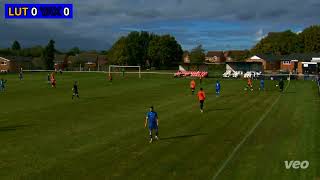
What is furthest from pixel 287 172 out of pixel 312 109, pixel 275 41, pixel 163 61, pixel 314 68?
pixel 275 41

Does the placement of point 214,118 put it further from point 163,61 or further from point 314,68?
point 163,61

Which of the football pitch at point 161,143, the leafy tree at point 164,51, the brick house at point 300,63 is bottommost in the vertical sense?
the football pitch at point 161,143

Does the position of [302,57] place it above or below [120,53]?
below

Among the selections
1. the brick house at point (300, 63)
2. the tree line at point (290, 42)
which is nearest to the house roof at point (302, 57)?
the brick house at point (300, 63)

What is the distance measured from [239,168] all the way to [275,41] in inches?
5724

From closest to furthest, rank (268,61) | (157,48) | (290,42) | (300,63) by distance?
(300,63) < (268,61) < (157,48) < (290,42)

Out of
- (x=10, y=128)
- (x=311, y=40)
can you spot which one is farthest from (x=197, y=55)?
(x=10, y=128)

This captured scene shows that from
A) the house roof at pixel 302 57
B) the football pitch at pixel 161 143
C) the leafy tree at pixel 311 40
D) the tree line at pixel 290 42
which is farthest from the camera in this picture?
the tree line at pixel 290 42

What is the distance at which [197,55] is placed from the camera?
6344 inches

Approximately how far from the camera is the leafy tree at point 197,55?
159m

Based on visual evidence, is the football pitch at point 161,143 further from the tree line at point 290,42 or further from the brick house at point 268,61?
the tree line at point 290,42

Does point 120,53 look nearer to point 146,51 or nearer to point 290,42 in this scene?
point 146,51

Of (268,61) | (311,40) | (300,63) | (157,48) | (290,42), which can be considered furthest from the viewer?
(290,42)

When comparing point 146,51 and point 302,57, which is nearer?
point 302,57
